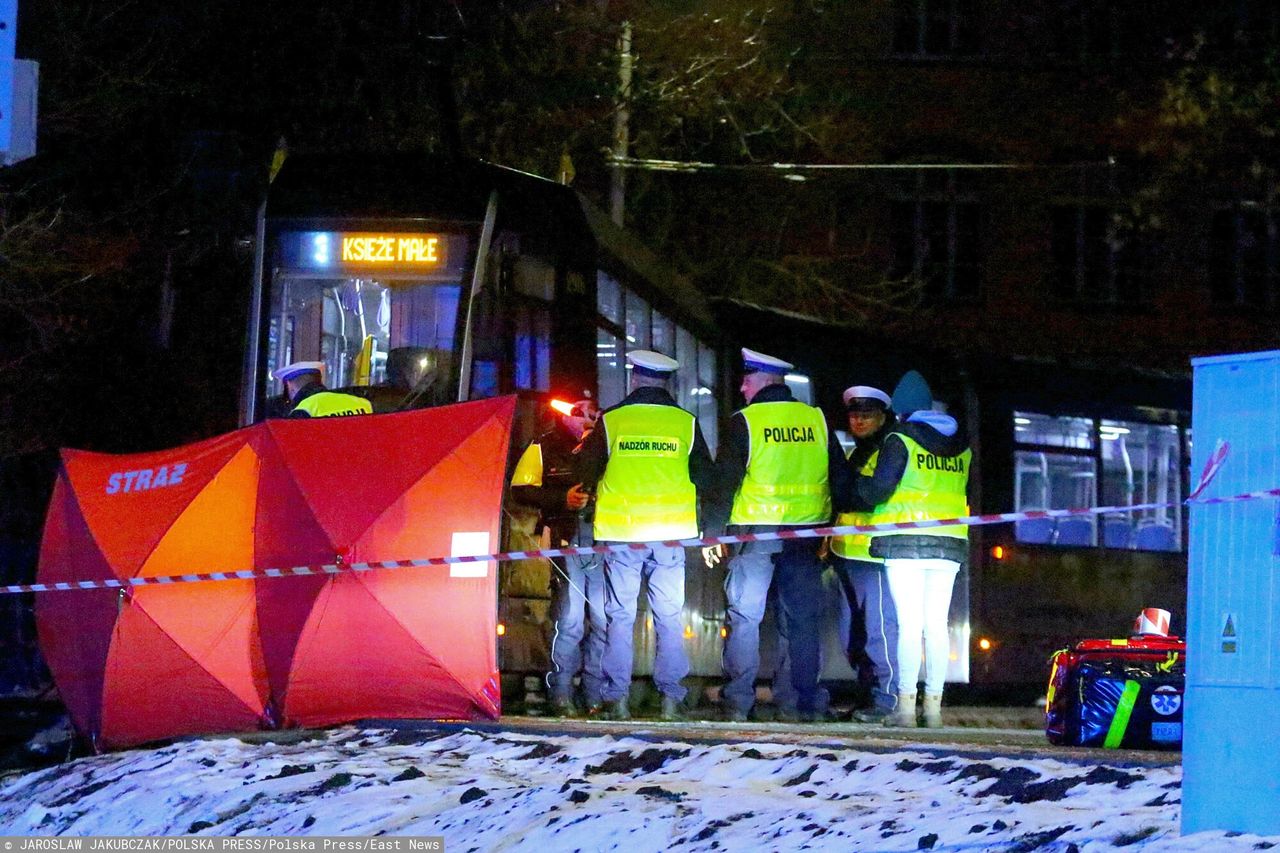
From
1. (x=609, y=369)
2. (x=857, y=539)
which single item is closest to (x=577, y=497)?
(x=857, y=539)

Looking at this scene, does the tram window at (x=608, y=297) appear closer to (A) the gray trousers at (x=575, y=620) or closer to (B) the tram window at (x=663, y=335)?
(B) the tram window at (x=663, y=335)

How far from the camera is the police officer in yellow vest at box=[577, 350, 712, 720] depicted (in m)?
11.5

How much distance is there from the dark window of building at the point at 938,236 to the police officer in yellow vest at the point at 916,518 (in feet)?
79.3

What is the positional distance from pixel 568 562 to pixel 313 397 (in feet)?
5.73

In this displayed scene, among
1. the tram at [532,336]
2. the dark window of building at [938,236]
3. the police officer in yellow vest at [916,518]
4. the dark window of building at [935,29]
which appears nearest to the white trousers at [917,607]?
the police officer in yellow vest at [916,518]

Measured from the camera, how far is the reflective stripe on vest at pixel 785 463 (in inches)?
455

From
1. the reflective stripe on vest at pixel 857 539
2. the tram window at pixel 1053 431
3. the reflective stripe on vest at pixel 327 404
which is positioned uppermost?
the tram window at pixel 1053 431

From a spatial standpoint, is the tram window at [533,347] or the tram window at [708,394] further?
the tram window at [708,394]

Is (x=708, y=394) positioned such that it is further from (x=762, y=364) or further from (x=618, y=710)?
(x=618, y=710)

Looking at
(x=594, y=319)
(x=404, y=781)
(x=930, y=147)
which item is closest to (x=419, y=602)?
(x=404, y=781)

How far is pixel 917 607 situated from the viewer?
1125cm

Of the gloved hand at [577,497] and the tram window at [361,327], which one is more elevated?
the tram window at [361,327]

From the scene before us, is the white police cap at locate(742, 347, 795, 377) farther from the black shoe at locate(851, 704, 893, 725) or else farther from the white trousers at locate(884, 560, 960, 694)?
the black shoe at locate(851, 704, 893, 725)

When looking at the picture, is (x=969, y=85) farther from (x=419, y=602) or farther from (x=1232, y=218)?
(x=419, y=602)
